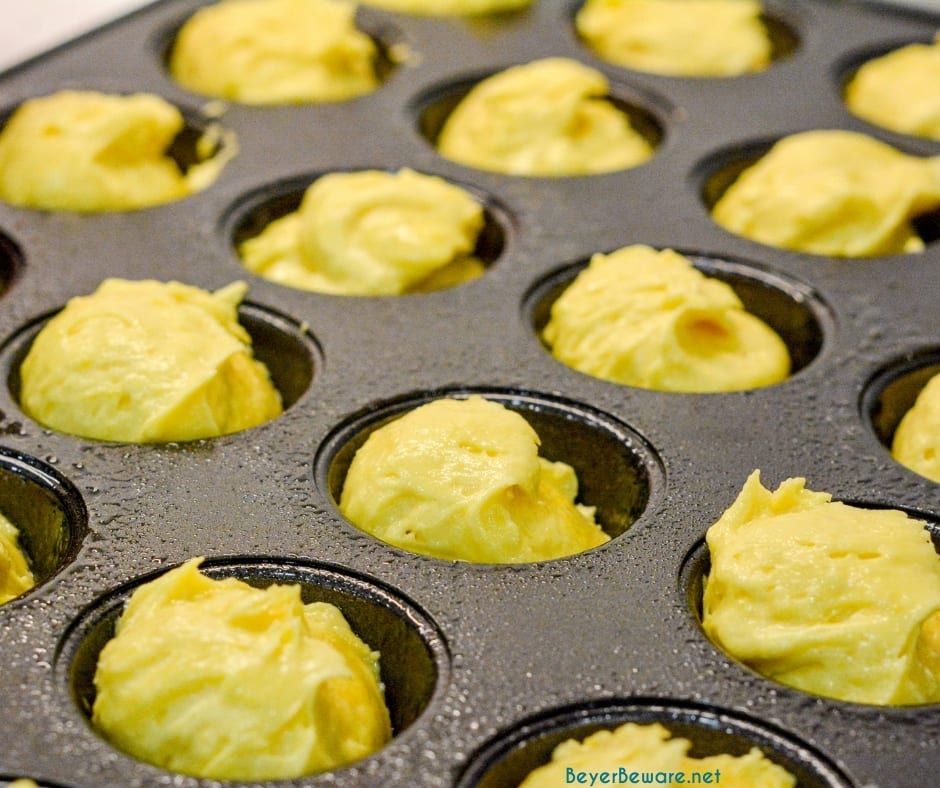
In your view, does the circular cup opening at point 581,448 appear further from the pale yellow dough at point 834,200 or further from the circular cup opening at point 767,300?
the pale yellow dough at point 834,200

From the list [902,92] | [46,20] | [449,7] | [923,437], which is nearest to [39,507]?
[923,437]

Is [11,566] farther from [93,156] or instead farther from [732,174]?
[732,174]

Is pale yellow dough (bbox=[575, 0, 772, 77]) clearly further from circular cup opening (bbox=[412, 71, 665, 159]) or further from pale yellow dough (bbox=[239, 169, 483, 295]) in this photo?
pale yellow dough (bbox=[239, 169, 483, 295])

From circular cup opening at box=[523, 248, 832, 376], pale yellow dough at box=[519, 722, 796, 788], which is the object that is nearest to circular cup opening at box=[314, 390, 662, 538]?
circular cup opening at box=[523, 248, 832, 376]

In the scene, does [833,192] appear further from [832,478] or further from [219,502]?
[219,502]

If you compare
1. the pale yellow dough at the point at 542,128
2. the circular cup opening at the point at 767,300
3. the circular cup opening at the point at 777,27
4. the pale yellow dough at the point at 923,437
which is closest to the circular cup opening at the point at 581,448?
the circular cup opening at the point at 767,300
